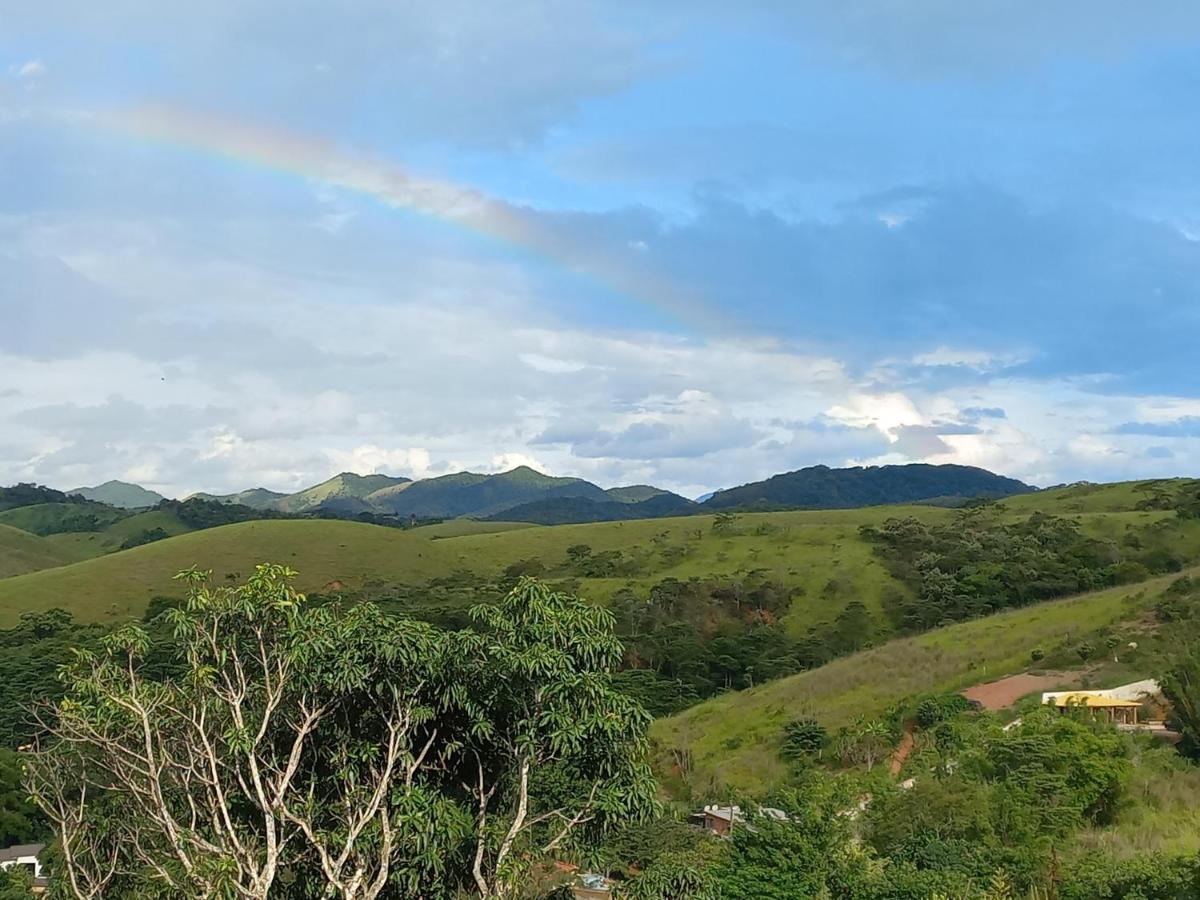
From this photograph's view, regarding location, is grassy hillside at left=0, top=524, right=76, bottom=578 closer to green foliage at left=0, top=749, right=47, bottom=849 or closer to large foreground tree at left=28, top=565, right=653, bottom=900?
green foliage at left=0, top=749, right=47, bottom=849

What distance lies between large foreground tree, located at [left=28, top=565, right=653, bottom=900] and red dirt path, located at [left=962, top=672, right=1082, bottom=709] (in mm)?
35528

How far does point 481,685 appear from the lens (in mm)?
13352

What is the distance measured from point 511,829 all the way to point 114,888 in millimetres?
7316

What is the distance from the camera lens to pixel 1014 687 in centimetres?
4675

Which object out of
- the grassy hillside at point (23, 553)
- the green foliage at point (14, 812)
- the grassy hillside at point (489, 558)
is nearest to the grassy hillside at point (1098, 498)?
the grassy hillside at point (489, 558)

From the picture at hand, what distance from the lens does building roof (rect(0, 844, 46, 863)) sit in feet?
162

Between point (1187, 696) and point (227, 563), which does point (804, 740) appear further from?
point (227, 563)

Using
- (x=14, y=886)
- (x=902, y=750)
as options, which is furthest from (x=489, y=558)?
(x=14, y=886)

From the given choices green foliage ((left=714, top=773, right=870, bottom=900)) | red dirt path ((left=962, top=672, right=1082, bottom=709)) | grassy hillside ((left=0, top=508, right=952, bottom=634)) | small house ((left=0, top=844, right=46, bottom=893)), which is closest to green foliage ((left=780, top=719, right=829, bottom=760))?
red dirt path ((left=962, top=672, right=1082, bottom=709))

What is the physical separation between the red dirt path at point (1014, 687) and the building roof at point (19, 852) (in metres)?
45.6

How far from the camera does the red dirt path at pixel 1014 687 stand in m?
44.6

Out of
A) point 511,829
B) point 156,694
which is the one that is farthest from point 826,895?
Answer: point 156,694

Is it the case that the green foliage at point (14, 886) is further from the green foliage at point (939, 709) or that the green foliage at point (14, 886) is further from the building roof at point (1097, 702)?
the building roof at point (1097, 702)

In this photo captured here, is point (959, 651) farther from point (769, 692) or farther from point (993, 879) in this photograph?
point (993, 879)
